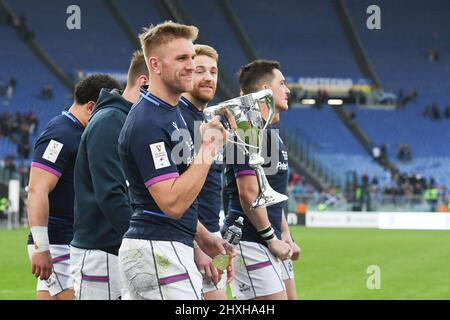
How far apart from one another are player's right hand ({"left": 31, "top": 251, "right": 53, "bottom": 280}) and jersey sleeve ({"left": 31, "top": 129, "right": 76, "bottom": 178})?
1.71 ft

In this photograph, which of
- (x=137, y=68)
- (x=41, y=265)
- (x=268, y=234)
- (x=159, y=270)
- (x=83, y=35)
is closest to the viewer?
(x=159, y=270)

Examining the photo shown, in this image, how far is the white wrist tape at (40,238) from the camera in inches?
223

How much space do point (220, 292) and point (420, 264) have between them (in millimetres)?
10880

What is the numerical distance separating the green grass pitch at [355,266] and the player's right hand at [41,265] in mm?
5165

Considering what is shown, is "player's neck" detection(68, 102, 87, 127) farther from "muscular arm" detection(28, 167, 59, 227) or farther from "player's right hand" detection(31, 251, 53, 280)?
"player's right hand" detection(31, 251, 53, 280)

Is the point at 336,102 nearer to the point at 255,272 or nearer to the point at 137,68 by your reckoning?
the point at 255,272

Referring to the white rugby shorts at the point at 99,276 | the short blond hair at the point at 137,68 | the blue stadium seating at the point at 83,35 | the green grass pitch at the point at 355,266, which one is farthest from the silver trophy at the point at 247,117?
the blue stadium seating at the point at 83,35

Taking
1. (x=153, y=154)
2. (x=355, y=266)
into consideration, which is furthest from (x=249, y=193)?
(x=355, y=266)

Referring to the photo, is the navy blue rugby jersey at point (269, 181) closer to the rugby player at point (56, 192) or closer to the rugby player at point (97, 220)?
the rugby player at point (56, 192)

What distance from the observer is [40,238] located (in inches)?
223

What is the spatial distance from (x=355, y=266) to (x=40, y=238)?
34.7ft

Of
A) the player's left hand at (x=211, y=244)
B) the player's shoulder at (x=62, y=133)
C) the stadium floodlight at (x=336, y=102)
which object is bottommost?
the player's left hand at (x=211, y=244)

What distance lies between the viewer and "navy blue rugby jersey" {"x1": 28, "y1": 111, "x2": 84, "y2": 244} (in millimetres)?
5797

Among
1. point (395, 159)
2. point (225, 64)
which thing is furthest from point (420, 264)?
point (225, 64)
